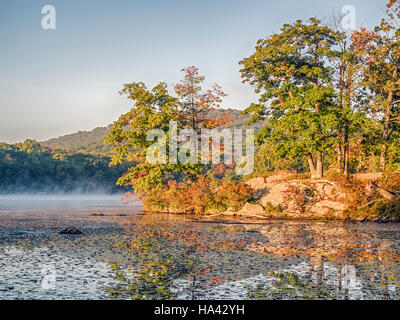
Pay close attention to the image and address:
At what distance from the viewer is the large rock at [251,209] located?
26131 millimetres

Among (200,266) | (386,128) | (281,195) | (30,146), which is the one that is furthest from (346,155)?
Result: (30,146)

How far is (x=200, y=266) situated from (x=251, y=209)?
17187 mm

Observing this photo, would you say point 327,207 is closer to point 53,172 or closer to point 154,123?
point 154,123

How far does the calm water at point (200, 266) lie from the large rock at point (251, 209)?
1002 centimetres

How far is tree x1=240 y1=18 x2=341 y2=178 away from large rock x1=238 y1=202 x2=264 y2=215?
4681 mm

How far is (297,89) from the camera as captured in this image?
30.0m

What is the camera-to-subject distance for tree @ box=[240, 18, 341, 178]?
27.9 m

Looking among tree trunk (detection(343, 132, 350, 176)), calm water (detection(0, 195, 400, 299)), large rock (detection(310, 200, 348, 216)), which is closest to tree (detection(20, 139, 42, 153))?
tree trunk (detection(343, 132, 350, 176))

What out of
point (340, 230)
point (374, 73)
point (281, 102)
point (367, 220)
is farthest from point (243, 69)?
point (340, 230)

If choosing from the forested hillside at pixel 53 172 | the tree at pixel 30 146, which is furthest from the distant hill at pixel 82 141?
the forested hillside at pixel 53 172

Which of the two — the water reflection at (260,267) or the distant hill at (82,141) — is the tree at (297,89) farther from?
the distant hill at (82,141)

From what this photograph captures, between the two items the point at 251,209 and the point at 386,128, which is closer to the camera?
the point at 251,209

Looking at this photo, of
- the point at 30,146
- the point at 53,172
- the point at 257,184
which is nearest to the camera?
the point at 257,184

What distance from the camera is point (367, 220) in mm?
23062
